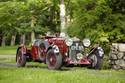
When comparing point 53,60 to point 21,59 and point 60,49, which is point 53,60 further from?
point 21,59

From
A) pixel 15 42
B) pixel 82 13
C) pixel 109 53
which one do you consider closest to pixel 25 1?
pixel 82 13

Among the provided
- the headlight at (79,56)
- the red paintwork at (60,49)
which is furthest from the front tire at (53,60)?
the headlight at (79,56)

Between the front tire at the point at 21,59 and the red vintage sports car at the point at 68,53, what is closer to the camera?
the red vintage sports car at the point at 68,53

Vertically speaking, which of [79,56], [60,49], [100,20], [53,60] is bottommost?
[53,60]

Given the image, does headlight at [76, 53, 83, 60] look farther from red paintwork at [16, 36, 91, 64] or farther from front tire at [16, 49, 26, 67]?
front tire at [16, 49, 26, 67]

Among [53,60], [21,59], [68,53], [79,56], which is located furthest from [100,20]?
[21,59]

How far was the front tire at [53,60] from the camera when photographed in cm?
1622

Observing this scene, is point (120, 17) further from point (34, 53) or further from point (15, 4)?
point (15, 4)

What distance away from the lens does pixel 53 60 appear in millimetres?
16609

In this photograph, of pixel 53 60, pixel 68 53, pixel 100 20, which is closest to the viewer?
pixel 68 53

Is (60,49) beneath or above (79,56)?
above

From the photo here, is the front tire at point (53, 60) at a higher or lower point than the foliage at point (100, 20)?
lower

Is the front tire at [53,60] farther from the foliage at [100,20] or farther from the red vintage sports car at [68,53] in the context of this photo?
the foliage at [100,20]

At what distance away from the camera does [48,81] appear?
11.7 meters
